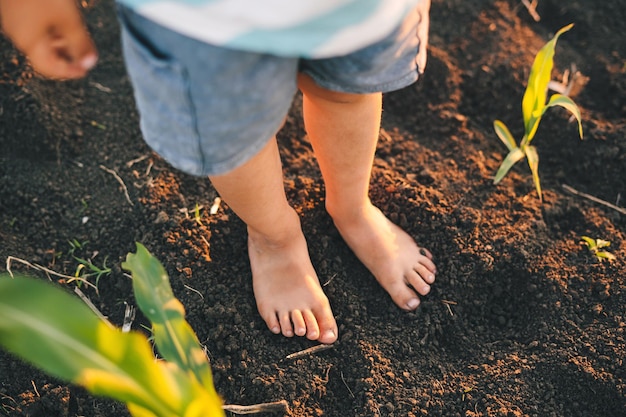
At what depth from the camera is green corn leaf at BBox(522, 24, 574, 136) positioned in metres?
1.21

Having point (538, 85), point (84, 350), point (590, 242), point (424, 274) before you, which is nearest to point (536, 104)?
point (538, 85)

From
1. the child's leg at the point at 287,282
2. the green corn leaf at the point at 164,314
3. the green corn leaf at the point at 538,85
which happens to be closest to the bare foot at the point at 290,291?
the child's leg at the point at 287,282

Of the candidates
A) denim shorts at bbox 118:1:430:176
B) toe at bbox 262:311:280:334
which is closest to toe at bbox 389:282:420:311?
toe at bbox 262:311:280:334

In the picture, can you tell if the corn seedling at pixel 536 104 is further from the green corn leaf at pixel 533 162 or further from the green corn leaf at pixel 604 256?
the green corn leaf at pixel 604 256

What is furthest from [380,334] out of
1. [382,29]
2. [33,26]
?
[33,26]

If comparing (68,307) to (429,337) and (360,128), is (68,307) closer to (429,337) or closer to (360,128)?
(360,128)

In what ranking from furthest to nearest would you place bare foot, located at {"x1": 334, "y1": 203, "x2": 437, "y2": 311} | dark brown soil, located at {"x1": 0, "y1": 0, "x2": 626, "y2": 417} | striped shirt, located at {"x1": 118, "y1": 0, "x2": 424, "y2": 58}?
bare foot, located at {"x1": 334, "y1": 203, "x2": 437, "y2": 311} → dark brown soil, located at {"x1": 0, "y1": 0, "x2": 626, "y2": 417} → striped shirt, located at {"x1": 118, "y1": 0, "x2": 424, "y2": 58}

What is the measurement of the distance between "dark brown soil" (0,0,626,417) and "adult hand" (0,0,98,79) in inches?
23.5

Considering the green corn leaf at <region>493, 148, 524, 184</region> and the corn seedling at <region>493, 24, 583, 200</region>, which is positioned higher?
the corn seedling at <region>493, 24, 583, 200</region>

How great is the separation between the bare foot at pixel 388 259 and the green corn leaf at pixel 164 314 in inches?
21.2

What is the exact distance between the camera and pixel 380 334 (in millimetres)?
1213

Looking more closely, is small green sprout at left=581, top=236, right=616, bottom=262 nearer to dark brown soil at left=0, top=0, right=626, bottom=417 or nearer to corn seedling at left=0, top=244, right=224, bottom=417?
dark brown soil at left=0, top=0, right=626, bottom=417

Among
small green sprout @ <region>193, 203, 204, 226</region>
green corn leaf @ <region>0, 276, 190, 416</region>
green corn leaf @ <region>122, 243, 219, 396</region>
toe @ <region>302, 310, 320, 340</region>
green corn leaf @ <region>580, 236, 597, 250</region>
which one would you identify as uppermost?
green corn leaf @ <region>0, 276, 190, 416</region>

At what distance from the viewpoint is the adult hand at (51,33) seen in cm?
67
